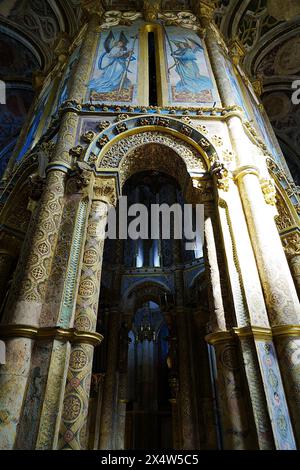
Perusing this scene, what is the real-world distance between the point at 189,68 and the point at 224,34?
4646 millimetres

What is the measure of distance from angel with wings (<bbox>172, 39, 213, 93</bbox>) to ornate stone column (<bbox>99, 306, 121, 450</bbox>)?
8.55 m

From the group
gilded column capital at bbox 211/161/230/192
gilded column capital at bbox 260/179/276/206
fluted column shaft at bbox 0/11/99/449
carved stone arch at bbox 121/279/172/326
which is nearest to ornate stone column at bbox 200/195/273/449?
gilded column capital at bbox 211/161/230/192

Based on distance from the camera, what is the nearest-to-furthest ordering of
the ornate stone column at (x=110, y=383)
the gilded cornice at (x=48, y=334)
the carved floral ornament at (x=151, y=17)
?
the gilded cornice at (x=48, y=334), the carved floral ornament at (x=151, y=17), the ornate stone column at (x=110, y=383)

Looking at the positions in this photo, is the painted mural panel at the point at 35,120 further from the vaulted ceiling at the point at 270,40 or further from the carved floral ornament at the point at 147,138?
the vaulted ceiling at the point at 270,40

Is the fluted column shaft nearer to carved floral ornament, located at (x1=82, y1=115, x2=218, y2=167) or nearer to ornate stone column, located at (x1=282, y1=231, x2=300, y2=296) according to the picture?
carved floral ornament, located at (x1=82, y1=115, x2=218, y2=167)

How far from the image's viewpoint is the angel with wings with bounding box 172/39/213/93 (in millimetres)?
7359

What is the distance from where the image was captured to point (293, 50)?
1146cm

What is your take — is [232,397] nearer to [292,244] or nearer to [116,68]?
[292,244]

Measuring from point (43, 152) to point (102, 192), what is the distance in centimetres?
162

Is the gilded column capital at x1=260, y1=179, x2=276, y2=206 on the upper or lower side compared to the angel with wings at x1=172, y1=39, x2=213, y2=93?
lower

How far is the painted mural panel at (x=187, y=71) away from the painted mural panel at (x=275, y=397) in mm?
5395

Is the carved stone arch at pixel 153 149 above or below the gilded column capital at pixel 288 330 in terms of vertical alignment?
above

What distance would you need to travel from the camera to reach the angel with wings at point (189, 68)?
7.36 m

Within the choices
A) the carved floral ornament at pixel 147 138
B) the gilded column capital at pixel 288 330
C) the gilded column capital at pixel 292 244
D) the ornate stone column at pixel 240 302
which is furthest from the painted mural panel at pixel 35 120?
the gilded column capital at pixel 288 330
